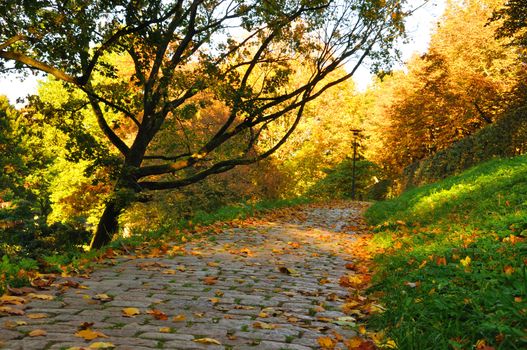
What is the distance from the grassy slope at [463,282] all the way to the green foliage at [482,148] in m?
6.68

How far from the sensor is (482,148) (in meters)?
16.9

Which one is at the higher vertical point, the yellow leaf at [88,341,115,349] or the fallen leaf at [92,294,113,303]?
the fallen leaf at [92,294,113,303]

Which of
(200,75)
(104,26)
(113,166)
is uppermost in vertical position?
(104,26)

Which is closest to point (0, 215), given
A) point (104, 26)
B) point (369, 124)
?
point (104, 26)

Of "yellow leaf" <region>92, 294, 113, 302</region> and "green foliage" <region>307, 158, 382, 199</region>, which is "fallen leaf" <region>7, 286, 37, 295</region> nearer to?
"yellow leaf" <region>92, 294, 113, 302</region>

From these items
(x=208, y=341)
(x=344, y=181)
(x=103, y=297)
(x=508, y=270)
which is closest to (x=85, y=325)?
(x=103, y=297)

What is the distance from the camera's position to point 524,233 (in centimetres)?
505

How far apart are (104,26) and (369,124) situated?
26186 millimetres

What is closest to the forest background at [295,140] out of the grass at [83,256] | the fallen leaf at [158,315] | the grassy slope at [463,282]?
the grass at [83,256]

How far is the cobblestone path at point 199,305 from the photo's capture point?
3.25 m

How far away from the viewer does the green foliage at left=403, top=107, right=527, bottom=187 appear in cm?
1386

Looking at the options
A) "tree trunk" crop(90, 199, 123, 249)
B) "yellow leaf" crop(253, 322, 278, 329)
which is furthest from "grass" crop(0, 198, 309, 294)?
"yellow leaf" crop(253, 322, 278, 329)

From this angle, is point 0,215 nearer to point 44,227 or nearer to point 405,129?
point 44,227

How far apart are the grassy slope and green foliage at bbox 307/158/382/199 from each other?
2394cm
